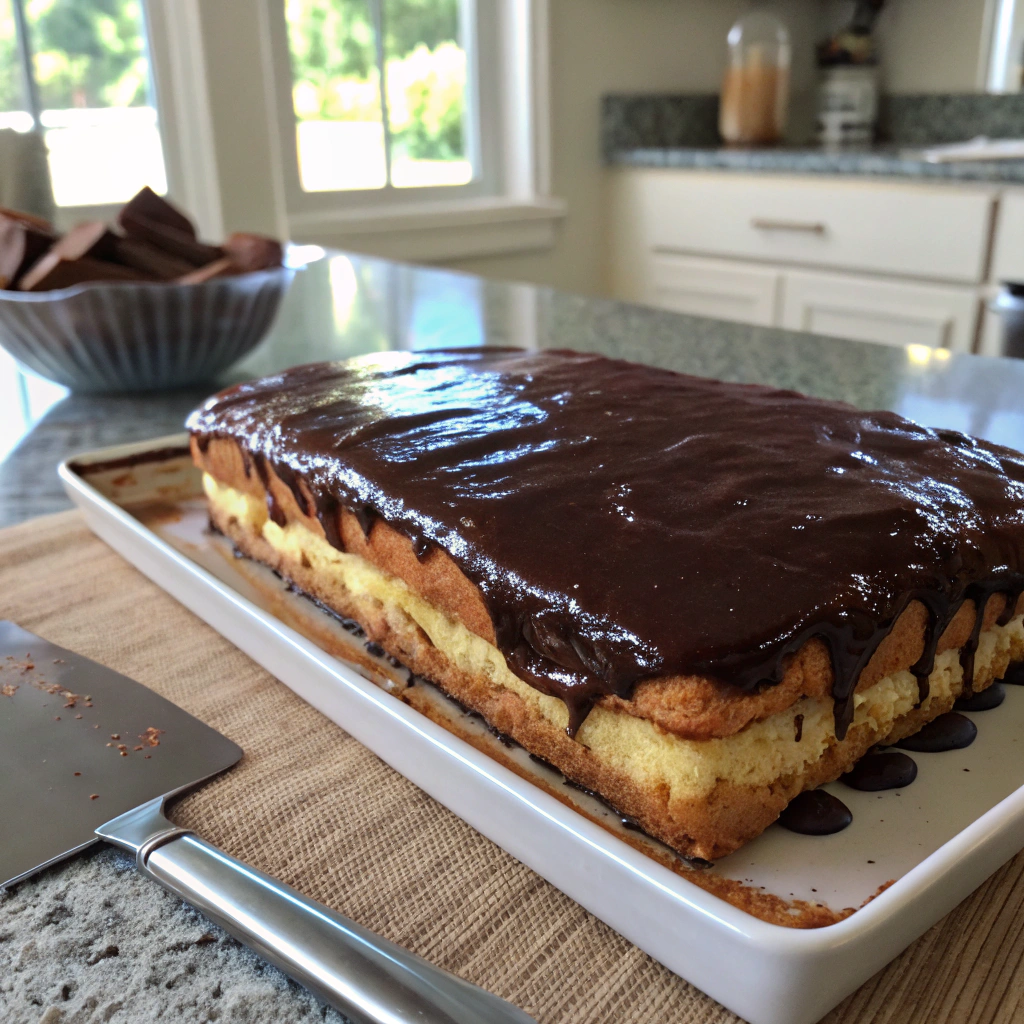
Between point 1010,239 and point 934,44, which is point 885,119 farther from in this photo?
point 1010,239

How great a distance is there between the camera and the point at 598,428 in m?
0.75

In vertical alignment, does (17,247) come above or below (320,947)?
above

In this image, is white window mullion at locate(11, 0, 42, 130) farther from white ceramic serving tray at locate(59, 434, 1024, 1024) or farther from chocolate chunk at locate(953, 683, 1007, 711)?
chocolate chunk at locate(953, 683, 1007, 711)

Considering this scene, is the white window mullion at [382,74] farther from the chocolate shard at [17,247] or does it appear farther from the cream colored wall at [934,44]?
the chocolate shard at [17,247]

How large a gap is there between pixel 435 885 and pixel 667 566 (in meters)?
0.21

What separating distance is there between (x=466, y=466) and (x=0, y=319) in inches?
31.4

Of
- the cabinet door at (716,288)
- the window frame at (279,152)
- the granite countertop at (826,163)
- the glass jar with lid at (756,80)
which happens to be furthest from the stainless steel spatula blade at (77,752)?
the glass jar with lid at (756,80)

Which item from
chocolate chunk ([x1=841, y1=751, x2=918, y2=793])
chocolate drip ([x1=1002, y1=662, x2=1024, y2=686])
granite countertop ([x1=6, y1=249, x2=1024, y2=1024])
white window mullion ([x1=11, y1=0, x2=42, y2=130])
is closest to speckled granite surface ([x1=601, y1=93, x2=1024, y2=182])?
granite countertop ([x1=6, y1=249, x2=1024, y2=1024])

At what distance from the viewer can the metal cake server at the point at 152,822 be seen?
41 cm

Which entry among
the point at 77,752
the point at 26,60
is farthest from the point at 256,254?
the point at 26,60

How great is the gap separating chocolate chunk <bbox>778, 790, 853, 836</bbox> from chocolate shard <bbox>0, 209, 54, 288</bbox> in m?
1.15

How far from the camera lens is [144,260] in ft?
4.17

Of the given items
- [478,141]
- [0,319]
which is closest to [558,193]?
[478,141]

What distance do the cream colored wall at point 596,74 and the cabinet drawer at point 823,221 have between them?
0.73 feet
